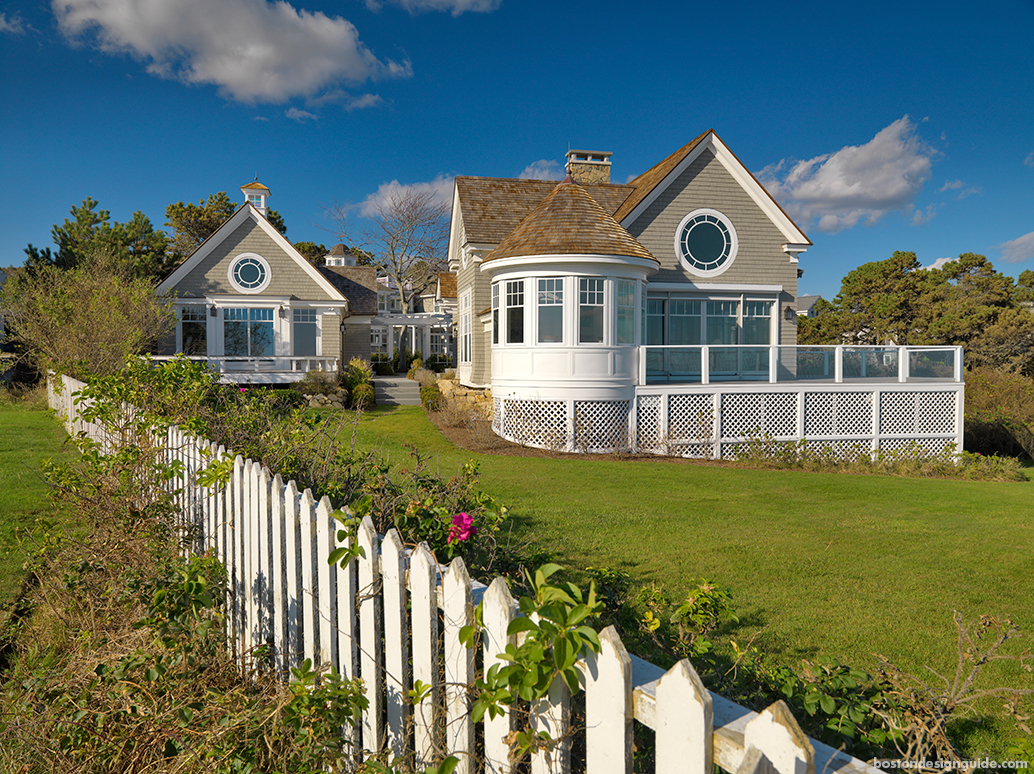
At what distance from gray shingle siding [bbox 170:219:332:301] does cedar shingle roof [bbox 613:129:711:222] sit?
40.1 ft

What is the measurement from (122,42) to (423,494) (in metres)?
22.8

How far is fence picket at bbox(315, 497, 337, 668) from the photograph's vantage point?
8.41 ft

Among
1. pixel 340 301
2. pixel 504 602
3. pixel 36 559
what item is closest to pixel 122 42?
pixel 340 301

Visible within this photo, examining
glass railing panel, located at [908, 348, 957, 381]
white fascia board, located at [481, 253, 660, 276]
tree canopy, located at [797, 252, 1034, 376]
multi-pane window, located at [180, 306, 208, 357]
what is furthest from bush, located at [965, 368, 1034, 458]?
multi-pane window, located at [180, 306, 208, 357]

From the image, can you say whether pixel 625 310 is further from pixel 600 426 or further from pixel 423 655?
pixel 423 655

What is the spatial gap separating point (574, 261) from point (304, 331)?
1415 cm

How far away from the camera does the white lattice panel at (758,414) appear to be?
14.8 m

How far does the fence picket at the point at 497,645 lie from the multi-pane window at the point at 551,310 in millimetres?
12287

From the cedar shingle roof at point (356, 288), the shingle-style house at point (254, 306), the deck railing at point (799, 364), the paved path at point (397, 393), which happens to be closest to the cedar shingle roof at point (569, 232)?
the deck railing at point (799, 364)

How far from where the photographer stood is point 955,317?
32031 millimetres

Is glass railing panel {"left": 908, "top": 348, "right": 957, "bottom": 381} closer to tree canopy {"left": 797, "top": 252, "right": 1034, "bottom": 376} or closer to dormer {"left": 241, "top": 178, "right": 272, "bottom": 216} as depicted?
tree canopy {"left": 797, "top": 252, "right": 1034, "bottom": 376}

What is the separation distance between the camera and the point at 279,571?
3029 mm

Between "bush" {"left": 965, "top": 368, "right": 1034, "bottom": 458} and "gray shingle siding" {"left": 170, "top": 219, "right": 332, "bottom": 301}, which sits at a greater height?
"gray shingle siding" {"left": 170, "top": 219, "right": 332, "bottom": 301}

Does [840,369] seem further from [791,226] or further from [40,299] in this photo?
[40,299]
